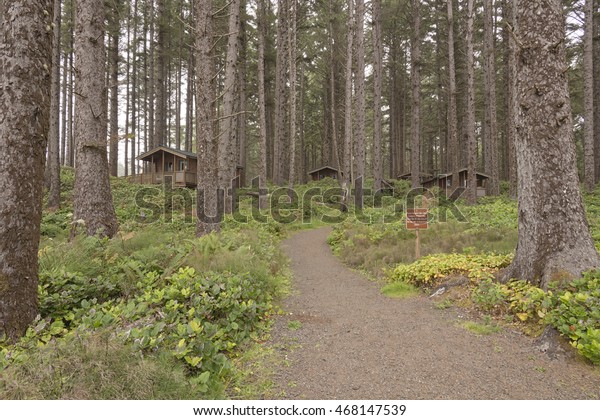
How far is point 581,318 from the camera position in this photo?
386 centimetres

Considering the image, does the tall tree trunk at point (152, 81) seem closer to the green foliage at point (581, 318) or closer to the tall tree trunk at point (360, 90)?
the tall tree trunk at point (360, 90)

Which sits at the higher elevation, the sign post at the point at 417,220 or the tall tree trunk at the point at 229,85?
the tall tree trunk at the point at 229,85

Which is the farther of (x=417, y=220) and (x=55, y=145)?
(x=55, y=145)

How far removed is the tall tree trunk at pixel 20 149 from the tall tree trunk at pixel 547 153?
6.91 meters

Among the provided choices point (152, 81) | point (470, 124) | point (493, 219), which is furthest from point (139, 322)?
point (152, 81)

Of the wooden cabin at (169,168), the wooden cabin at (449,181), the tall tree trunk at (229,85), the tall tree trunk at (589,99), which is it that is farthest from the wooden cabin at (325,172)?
the tall tree trunk at (229,85)

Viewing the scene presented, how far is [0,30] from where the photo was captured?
3.65 meters

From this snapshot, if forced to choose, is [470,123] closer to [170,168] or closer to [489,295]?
[489,295]

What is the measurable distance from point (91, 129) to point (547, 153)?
9502 millimetres

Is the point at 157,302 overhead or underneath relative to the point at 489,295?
overhead

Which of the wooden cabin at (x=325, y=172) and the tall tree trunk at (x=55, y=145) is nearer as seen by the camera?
the tall tree trunk at (x=55, y=145)
